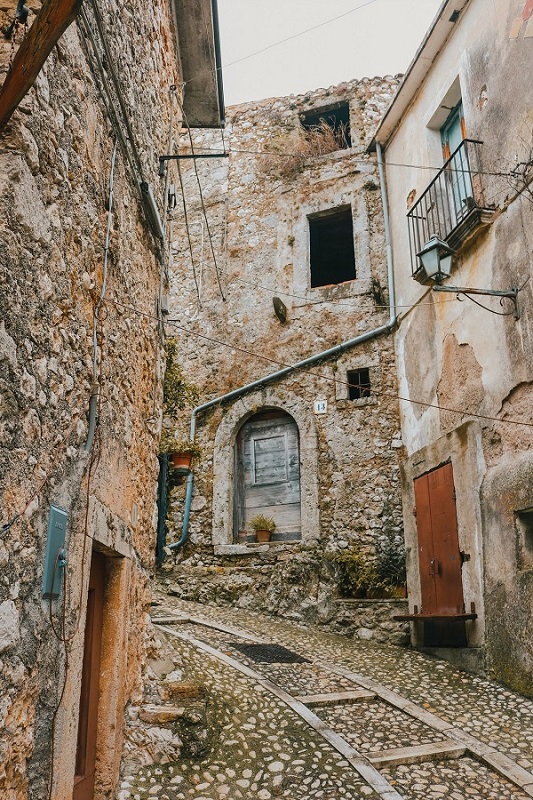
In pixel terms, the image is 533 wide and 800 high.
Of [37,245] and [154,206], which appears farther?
[154,206]

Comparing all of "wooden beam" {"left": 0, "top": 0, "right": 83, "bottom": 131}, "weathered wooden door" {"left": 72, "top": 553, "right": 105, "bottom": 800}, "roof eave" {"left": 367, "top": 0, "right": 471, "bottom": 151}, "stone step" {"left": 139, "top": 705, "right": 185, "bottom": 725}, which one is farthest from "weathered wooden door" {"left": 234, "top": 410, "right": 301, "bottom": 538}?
"wooden beam" {"left": 0, "top": 0, "right": 83, "bottom": 131}

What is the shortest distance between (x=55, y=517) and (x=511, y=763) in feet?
11.4

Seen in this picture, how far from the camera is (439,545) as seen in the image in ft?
23.3

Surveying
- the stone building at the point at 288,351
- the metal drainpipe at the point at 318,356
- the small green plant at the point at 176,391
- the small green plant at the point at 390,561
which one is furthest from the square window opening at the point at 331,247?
the small green plant at the point at 390,561

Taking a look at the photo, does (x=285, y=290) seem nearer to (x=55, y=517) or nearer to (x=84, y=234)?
(x=84, y=234)

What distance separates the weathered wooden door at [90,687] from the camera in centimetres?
345

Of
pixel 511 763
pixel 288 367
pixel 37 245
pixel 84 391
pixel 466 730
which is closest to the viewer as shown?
pixel 37 245

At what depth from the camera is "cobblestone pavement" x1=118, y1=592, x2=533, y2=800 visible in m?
3.91

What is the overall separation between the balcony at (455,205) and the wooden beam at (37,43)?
4728mm

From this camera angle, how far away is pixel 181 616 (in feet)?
24.6

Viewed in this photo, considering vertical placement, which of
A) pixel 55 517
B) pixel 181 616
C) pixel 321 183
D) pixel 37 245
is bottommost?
pixel 181 616

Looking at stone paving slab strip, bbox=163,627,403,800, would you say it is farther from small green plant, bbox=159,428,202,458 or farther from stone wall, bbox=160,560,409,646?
small green plant, bbox=159,428,202,458

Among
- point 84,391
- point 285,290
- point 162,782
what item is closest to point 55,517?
point 84,391

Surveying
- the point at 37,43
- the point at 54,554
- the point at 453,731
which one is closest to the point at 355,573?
the point at 453,731
